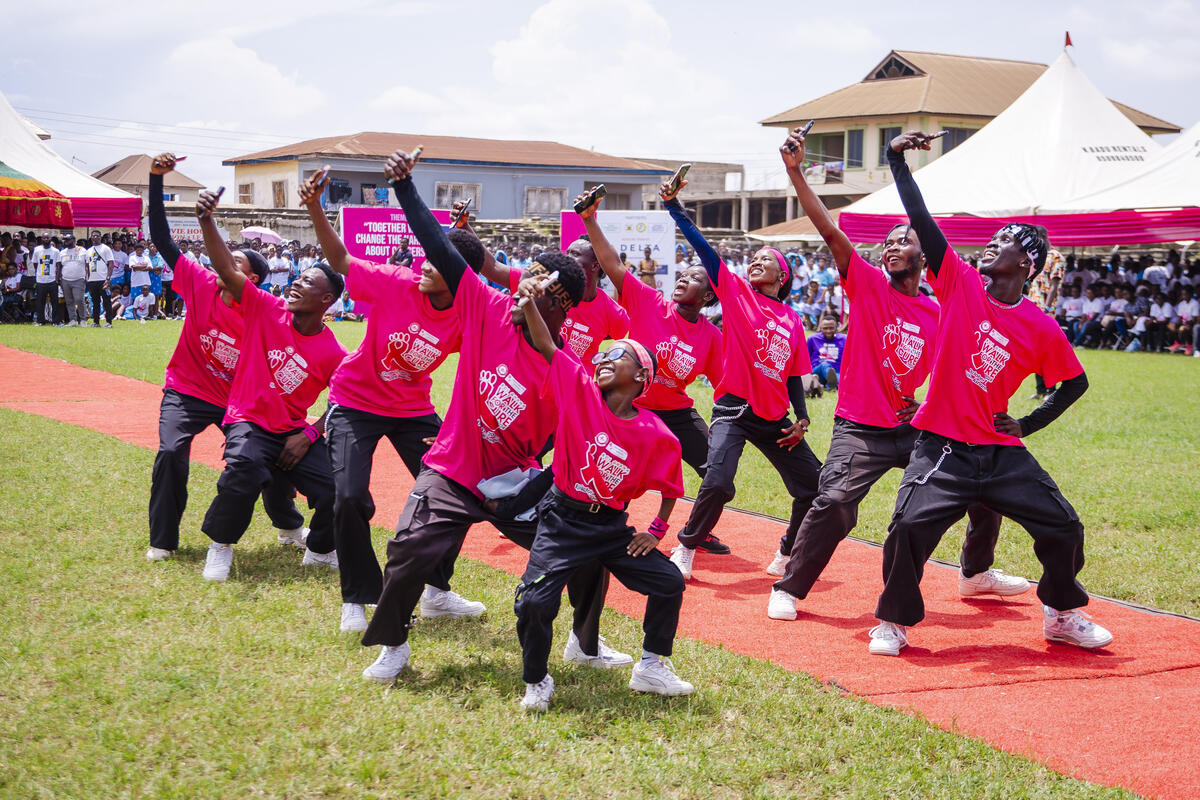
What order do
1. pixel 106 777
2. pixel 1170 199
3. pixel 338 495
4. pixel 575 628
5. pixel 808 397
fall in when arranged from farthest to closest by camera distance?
pixel 1170 199
pixel 808 397
pixel 338 495
pixel 575 628
pixel 106 777

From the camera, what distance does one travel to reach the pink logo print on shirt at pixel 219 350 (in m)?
7.21

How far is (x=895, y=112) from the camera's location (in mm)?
51250

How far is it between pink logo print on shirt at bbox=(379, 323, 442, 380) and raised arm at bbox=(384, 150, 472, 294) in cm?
68

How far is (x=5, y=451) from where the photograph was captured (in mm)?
10195

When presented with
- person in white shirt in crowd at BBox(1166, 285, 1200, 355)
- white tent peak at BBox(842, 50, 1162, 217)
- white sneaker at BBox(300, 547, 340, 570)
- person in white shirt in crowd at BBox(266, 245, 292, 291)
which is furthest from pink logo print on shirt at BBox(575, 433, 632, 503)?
person in white shirt in crowd at BBox(266, 245, 292, 291)

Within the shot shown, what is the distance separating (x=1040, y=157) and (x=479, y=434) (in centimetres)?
2336

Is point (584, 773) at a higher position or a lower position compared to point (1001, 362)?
lower

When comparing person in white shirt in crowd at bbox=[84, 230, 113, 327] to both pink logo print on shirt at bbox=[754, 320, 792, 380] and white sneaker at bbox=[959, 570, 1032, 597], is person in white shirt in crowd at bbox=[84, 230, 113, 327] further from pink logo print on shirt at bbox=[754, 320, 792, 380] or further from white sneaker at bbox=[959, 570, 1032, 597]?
white sneaker at bbox=[959, 570, 1032, 597]

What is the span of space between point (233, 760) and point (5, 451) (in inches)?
294

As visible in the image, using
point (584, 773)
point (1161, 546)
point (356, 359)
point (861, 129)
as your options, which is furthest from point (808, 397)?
point (861, 129)

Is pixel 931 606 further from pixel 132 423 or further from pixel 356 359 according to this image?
pixel 132 423

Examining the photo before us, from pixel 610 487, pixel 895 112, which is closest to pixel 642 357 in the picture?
pixel 610 487

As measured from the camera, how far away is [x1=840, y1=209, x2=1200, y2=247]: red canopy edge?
22281mm

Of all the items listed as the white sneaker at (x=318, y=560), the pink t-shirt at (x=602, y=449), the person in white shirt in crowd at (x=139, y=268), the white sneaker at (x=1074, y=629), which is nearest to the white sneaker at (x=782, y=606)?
the white sneaker at (x=1074, y=629)
